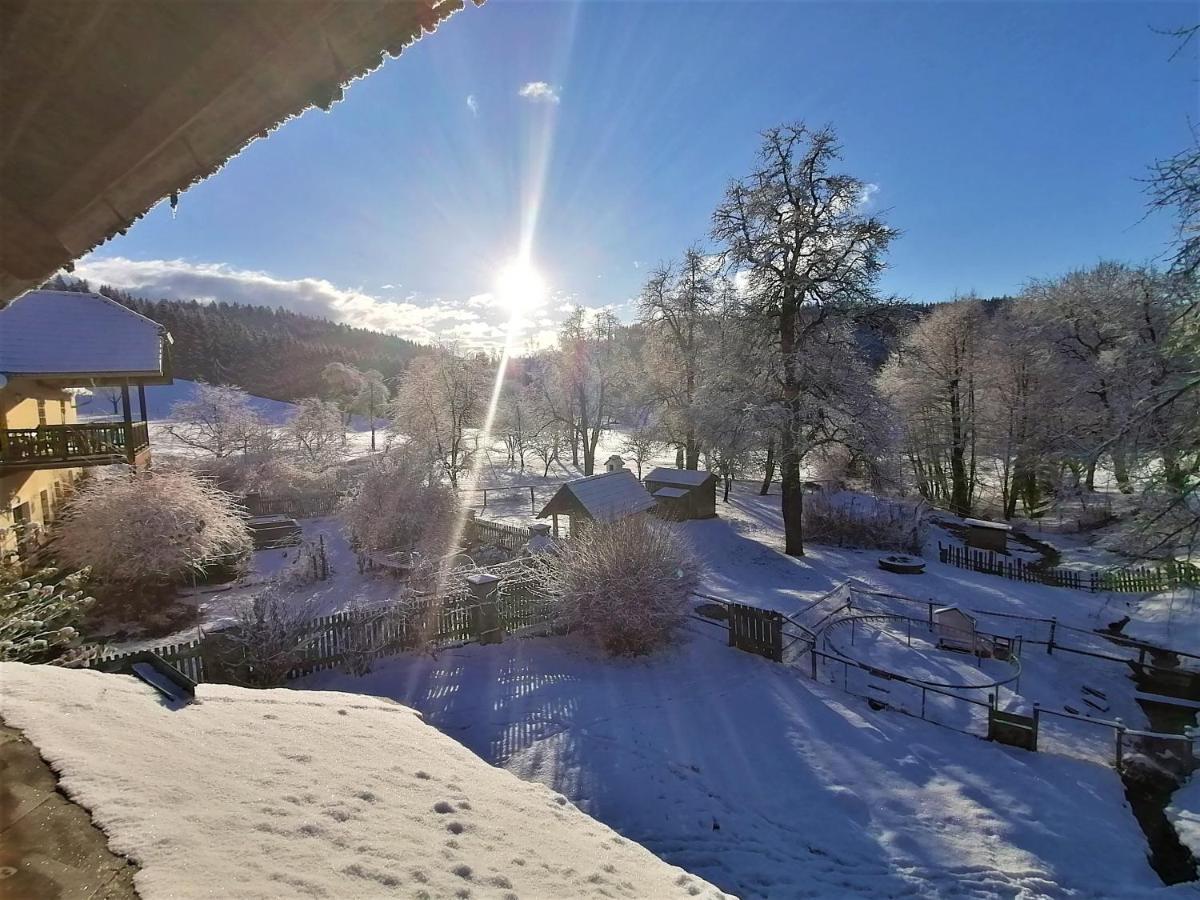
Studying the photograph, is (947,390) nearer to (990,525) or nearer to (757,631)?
(990,525)

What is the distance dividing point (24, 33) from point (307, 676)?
33.9ft

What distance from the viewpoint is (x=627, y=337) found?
44.4 m

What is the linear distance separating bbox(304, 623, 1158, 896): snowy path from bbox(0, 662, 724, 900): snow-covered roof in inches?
59.0

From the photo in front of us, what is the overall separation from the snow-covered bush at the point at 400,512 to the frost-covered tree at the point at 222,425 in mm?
20691

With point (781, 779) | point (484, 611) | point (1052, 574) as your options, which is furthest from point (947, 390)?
point (484, 611)

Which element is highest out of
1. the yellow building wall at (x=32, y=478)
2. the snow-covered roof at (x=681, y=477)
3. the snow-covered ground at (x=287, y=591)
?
the yellow building wall at (x=32, y=478)

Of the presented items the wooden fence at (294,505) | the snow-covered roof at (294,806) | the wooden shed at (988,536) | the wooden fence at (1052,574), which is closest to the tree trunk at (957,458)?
the wooden shed at (988,536)

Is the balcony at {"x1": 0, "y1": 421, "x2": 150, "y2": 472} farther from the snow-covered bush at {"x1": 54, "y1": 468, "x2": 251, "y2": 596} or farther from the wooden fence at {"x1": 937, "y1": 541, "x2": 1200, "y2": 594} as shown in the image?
the wooden fence at {"x1": 937, "y1": 541, "x2": 1200, "y2": 594}

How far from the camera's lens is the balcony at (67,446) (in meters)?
14.5

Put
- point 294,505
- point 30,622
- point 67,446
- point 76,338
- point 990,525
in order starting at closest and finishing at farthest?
point 30,622 < point 67,446 < point 76,338 < point 990,525 < point 294,505

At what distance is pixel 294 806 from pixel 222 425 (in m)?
42.4

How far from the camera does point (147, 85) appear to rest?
1816 mm

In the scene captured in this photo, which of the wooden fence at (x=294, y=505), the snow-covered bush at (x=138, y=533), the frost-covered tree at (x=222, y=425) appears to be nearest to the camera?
the snow-covered bush at (x=138, y=533)

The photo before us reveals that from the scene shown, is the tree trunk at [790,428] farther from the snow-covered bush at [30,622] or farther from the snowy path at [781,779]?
the snow-covered bush at [30,622]
